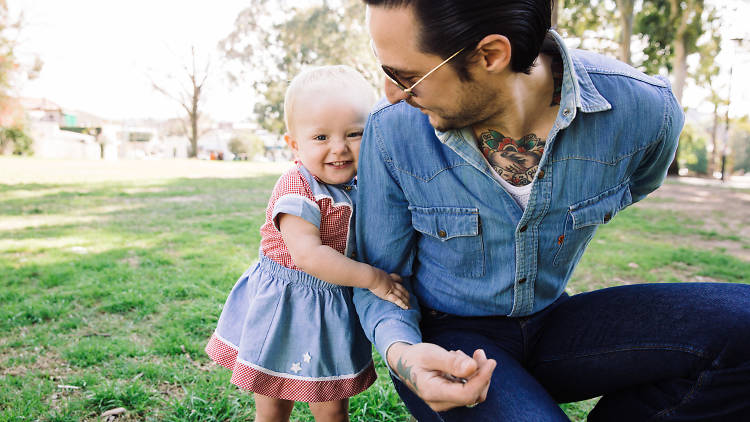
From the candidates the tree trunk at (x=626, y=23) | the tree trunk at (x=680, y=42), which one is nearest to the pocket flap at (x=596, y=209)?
the tree trunk at (x=626, y=23)

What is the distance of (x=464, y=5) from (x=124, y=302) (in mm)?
3069

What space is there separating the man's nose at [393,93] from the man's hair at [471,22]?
0.45 ft

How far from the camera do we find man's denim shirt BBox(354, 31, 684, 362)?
138 cm

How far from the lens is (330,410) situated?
168cm

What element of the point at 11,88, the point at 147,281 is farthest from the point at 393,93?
the point at 11,88

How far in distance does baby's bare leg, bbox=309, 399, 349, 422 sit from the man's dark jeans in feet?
1.28

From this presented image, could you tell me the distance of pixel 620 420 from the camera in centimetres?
142

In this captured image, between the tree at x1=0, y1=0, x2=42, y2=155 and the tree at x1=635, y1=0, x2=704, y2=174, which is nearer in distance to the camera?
the tree at x1=635, y1=0, x2=704, y2=174

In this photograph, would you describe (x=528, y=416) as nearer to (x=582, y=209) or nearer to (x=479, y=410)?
(x=479, y=410)

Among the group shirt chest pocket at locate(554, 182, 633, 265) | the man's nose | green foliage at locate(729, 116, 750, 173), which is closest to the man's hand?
shirt chest pocket at locate(554, 182, 633, 265)

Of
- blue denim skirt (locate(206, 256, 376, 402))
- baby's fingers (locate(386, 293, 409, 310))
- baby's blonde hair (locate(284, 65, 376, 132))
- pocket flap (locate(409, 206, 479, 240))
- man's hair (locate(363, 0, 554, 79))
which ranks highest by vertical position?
man's hair (locate(363, 0, 554, 79))

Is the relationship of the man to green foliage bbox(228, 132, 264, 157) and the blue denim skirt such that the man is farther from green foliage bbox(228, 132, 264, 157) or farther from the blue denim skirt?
green foliage bbox(228, 132, 264, 157)

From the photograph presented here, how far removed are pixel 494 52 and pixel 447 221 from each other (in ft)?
1.49

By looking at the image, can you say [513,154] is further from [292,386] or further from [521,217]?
[292,386]
